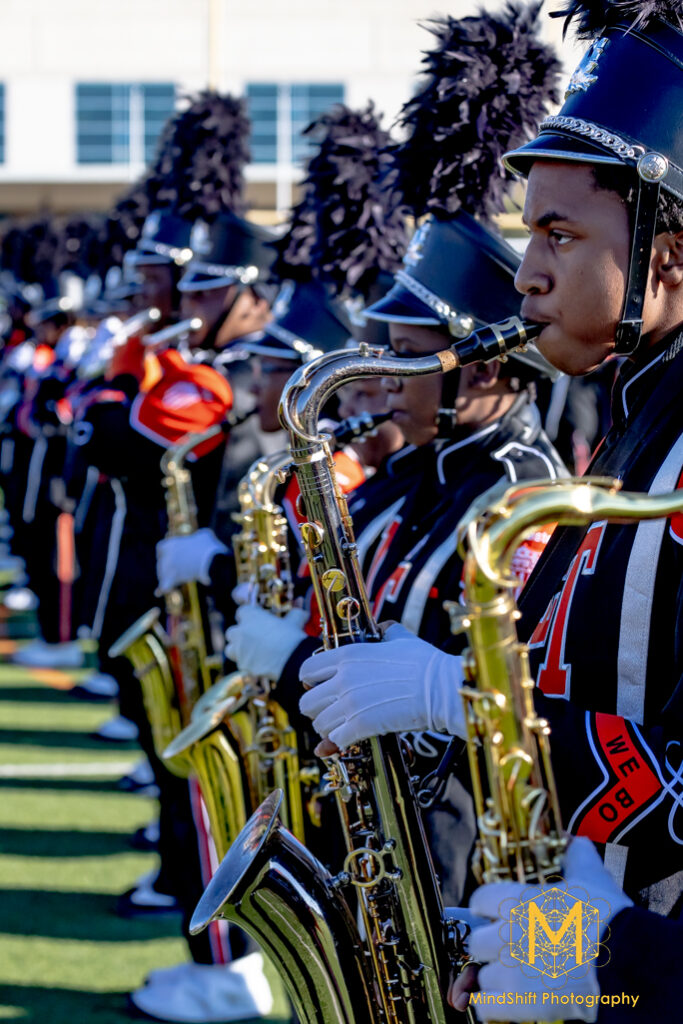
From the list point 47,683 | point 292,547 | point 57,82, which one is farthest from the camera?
point 57,82

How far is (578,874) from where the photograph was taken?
165 centimetres

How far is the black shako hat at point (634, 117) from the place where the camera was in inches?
82.7

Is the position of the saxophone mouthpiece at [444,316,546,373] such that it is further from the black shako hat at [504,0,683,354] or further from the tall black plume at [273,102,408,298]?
the tall black plume at [273,102,408,298]

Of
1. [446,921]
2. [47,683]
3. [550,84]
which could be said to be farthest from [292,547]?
[47,683]

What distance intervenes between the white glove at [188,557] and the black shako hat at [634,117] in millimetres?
2878

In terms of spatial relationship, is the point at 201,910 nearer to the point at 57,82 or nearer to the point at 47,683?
the point at 47,683

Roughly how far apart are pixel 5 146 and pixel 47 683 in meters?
17.7

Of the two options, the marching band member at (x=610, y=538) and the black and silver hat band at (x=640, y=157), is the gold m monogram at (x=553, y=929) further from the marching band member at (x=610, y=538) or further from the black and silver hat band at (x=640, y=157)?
the black and silver hat band at (x=640, y=157)

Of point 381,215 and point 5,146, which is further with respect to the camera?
point 5,146

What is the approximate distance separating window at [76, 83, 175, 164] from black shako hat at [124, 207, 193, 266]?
17.6 m

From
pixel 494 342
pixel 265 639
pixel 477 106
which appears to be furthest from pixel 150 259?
pixel 494 342

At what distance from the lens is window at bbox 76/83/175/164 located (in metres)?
23.8

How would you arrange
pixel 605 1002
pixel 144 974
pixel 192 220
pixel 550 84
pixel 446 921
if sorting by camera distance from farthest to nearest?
pixel 192 220 → pixel 144 974 → pixel 550 84 → pixel 446 921 → pixel 605 1002

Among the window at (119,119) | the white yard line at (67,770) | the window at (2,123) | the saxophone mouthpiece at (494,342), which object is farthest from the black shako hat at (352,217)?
the window at (2,123)
